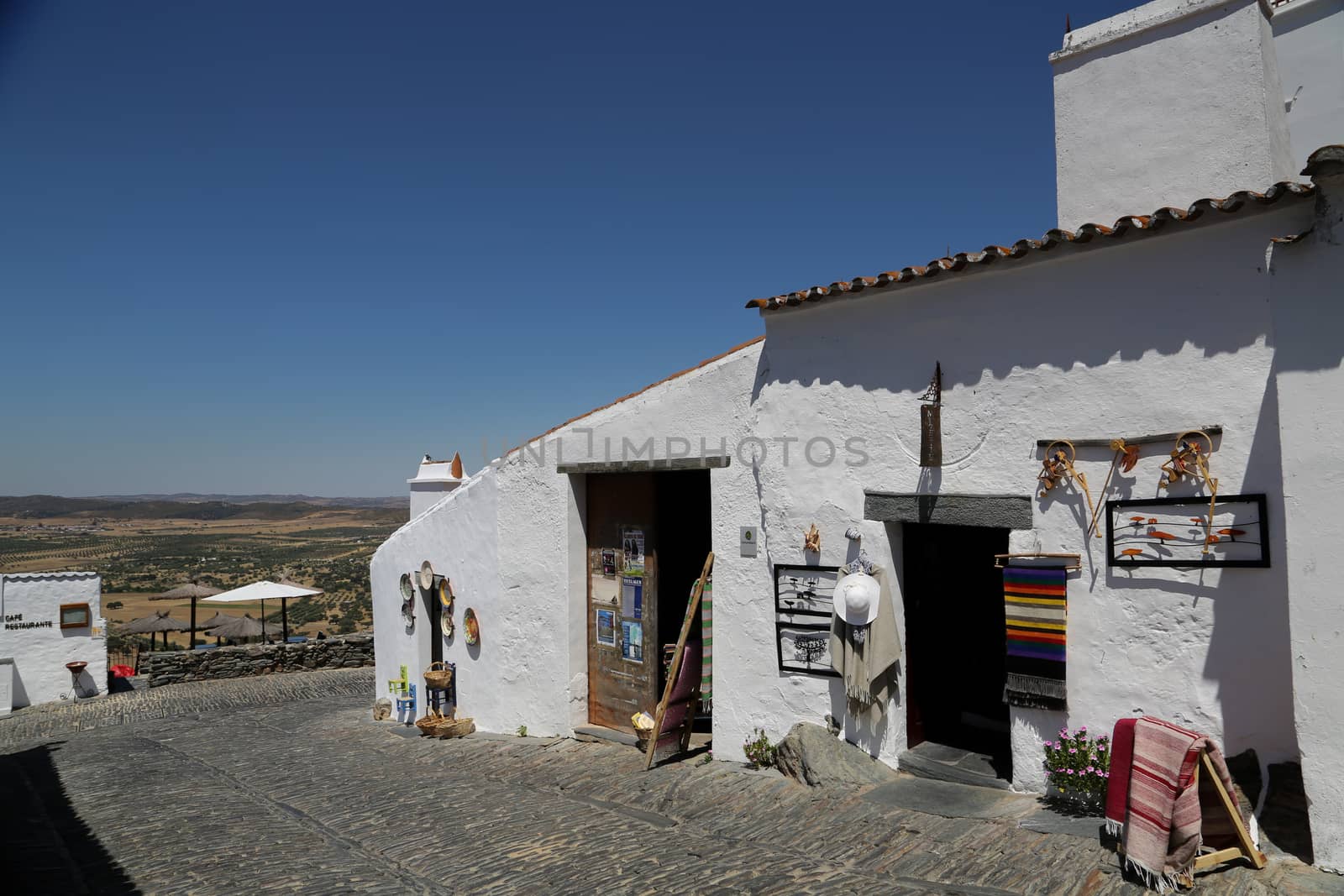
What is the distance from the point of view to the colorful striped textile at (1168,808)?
487 cm

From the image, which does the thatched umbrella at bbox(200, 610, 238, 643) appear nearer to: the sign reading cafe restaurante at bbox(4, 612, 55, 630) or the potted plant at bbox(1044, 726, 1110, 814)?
the sign reading cafe restaurante at bbox(4, 612, 55, 630)

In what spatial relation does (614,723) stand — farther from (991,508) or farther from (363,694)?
(363,694)

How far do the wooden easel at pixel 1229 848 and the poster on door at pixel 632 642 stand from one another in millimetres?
5874

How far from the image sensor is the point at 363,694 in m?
18.3

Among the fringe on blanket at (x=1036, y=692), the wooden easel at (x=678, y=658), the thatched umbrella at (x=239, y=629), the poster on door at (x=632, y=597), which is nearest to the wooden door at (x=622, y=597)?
the poster on door at (x=632, y=597)

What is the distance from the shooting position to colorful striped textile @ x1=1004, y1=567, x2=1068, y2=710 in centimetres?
625

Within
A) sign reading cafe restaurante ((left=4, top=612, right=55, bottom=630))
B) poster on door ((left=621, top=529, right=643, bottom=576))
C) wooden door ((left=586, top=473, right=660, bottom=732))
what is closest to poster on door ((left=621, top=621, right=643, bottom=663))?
wooden door ((left=586, top=473, right=660, bottom=732))

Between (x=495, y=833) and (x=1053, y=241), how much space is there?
6403 millimetres

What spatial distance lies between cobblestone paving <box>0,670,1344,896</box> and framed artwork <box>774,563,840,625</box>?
1510 mm

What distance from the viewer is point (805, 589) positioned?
7812 mm

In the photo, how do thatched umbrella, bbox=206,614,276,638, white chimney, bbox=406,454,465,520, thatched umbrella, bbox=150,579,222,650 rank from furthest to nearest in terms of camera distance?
thatched umbrella, bbox=206,614,276,638 → thatched umbrella, bbox=150,579,222,650 → white chimney, bbox=406,454,465,520

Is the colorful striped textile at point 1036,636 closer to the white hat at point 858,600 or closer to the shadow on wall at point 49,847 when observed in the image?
the white hat at point 858,600

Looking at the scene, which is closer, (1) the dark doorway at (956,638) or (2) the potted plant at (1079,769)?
(2) the potted plant at (1079,769)

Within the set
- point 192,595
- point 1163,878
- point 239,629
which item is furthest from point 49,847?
point 192,595
